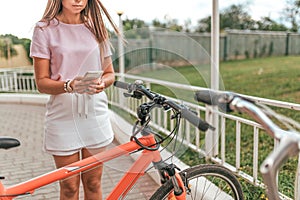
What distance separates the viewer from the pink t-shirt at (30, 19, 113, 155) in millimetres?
1430

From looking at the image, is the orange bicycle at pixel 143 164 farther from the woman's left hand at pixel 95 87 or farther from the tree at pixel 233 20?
the tree at pixel 233 20

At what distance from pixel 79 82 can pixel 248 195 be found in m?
1.49

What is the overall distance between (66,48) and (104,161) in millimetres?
464

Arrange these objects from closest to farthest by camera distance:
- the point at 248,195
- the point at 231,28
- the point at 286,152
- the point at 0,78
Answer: the point at 286,152 → the point at 248,195 → the point at 0,78 → the point at 231,28

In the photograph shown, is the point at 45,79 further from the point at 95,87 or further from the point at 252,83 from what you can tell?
the point at 252,83

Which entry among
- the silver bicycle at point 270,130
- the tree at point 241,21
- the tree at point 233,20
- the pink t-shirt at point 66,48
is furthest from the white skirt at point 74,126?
the tree at point 233,20

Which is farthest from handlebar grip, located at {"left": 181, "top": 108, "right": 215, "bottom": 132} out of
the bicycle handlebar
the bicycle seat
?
the bicycle seat

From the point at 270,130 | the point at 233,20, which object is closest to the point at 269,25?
the point at 233,20

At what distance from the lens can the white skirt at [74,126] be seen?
59.2 inches

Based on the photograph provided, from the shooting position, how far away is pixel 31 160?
3.64 meters

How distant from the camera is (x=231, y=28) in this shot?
9820mm

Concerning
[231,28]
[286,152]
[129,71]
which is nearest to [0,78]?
[231,28]

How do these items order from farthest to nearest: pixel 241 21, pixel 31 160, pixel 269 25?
pixel 241 21, pixel 269 25, pixel 31 160

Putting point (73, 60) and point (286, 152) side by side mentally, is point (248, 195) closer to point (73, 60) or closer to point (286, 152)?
point (73, 60)
